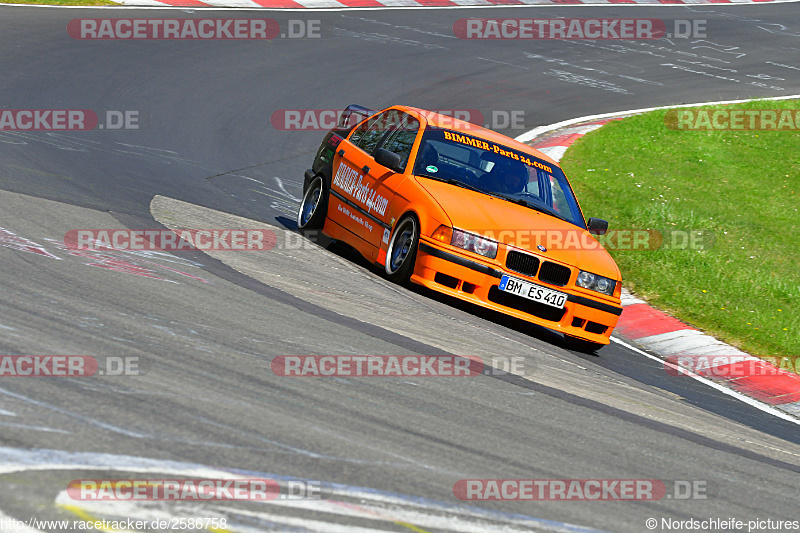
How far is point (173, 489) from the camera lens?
3.59 metres

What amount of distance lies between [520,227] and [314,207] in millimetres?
2642

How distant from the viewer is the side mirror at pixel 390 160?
362 inches

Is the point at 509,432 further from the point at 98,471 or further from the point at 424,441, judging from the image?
the point at 98,471

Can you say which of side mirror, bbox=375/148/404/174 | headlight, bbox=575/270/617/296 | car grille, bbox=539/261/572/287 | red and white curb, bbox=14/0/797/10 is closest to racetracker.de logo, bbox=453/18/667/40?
red and white curb, bbox=14/0/797/10

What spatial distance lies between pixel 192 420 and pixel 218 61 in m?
14.9

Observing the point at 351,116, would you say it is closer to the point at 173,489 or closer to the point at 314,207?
the point at 314,207

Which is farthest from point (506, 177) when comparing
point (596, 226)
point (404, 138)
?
point (404, 138)

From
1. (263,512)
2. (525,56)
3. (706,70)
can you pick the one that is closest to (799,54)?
(706,70)

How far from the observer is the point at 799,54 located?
26.5 meters
